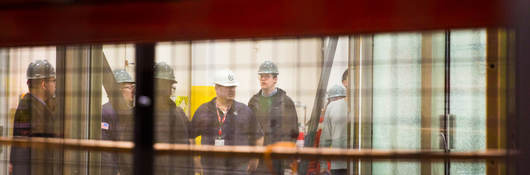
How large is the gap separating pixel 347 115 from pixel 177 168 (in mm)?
754

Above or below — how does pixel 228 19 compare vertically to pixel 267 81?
above

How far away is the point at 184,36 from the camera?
1.72 m

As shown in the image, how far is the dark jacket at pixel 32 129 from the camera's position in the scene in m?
2.00

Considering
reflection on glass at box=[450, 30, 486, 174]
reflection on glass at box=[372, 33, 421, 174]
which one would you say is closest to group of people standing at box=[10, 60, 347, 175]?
reflection on glass at box=[372, 33, 421, 174]

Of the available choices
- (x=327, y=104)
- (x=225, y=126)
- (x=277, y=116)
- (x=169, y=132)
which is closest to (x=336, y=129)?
(x=327, y=104)

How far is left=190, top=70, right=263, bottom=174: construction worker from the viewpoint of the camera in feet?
5.79

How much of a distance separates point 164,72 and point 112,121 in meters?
0.34

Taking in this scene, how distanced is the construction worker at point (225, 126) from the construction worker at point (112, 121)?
34 cm

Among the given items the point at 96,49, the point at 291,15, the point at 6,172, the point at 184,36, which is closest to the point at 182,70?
the point at 184,36

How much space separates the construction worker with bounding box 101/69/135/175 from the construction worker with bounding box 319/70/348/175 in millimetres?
857

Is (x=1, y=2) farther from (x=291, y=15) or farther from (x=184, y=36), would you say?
(x=291, y=15)

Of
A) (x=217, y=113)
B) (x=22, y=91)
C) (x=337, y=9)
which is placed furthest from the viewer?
(x=22, y=91)

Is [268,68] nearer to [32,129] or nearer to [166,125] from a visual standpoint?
[166,125]

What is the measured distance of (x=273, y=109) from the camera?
175 cm
